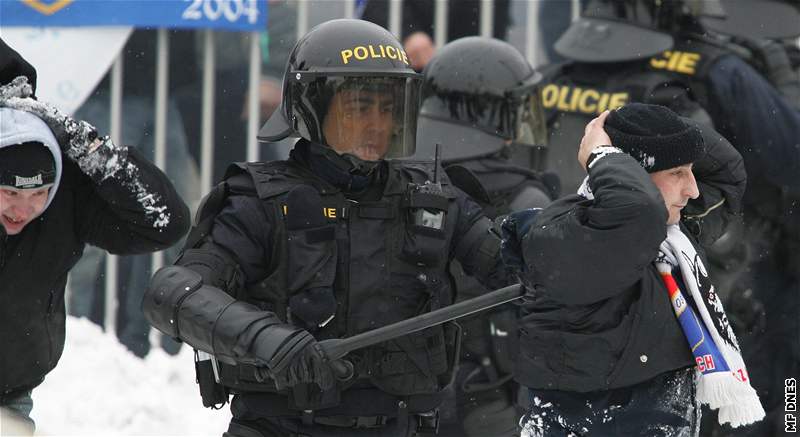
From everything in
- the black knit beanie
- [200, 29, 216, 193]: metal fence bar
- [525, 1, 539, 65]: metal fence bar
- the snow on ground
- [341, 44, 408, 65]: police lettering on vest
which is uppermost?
[341, 44, 408, 65]: police lettering on vest

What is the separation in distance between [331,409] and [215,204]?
59 centimetres

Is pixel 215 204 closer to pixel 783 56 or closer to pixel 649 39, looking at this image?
pixel 649 39

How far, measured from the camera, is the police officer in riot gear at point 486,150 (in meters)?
4.75

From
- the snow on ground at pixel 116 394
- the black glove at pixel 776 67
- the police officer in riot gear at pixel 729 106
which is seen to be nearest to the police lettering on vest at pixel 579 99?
the police officer in riot gear at pixel 729 106

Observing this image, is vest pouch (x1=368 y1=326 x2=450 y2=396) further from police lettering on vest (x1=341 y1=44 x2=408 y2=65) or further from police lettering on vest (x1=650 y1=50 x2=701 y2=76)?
police lettering on vest (x1=650 y1=50 x2=701 y2=76)

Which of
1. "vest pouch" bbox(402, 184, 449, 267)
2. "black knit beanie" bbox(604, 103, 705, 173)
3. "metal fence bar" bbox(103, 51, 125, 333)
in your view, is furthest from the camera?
"metal fence bar" bbox(103, 51, 125, 333)

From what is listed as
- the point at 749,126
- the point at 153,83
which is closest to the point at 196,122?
the point at 153,83

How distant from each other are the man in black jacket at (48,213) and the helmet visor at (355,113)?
0.57m

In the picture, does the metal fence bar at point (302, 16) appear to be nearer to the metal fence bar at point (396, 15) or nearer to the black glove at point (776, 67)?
the metal fence bar at point (396, 15)

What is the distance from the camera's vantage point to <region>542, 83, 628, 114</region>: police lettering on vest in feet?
19.0

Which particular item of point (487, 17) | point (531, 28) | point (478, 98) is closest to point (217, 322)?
point (478, 98)

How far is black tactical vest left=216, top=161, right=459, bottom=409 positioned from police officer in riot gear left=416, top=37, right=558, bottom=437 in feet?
1.96

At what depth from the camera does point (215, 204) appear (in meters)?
3.57

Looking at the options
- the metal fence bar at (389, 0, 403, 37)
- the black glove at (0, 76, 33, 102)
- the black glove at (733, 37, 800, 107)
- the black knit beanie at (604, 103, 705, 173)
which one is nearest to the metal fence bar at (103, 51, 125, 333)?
the metal fence bar at (389, 0, 403, 37)
